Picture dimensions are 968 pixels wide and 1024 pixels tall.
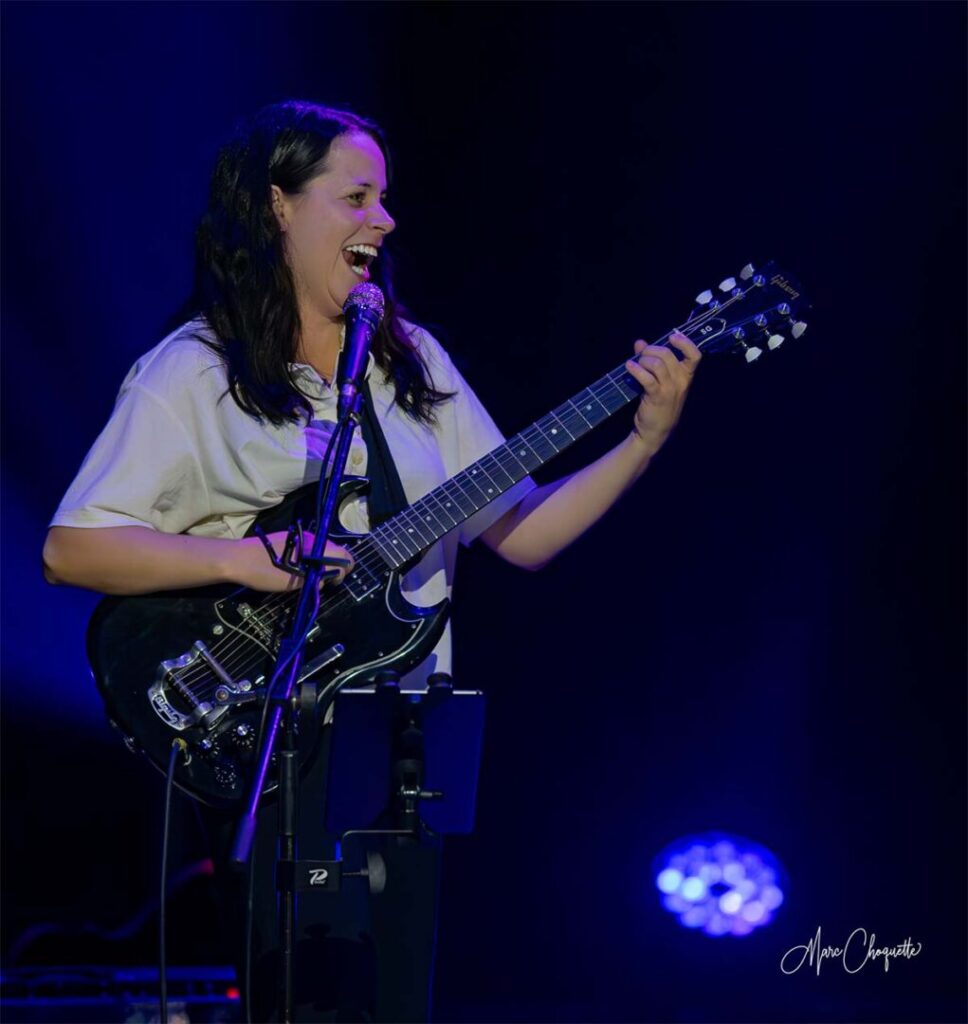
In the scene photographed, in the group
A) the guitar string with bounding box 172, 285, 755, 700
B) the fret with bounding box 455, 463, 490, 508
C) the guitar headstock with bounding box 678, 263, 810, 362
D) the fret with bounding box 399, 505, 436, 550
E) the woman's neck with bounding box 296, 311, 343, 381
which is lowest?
the guitar string with bounding box 172, 285, 755, 700

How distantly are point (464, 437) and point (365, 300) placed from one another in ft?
1.97

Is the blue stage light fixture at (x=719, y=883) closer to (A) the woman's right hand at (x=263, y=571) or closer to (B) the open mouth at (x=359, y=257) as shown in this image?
(A) the woman's right hand at (x=263, y=571)

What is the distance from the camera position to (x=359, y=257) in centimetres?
266

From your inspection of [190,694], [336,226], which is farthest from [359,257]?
[190,694]

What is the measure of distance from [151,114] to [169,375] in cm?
159

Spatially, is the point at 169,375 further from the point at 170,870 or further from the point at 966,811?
the point at 966,811

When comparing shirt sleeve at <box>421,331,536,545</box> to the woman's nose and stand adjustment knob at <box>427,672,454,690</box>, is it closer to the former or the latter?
the woman's nose

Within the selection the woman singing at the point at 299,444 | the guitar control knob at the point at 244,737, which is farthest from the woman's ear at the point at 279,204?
the guitar control knob at the point at 244,737

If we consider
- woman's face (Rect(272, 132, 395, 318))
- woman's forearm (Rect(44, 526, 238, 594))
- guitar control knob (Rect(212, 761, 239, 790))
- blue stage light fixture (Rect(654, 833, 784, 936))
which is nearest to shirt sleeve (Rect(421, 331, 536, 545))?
woman's face (Rect(272, 132, 395, 318))

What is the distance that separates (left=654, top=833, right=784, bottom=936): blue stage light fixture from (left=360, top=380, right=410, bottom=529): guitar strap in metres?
1.81

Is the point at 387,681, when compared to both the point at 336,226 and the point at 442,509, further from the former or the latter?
the point at 336,226

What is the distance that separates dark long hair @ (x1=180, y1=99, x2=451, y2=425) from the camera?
8.47 ft

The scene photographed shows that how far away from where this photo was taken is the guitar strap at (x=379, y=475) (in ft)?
8.12

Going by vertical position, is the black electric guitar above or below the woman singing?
below
